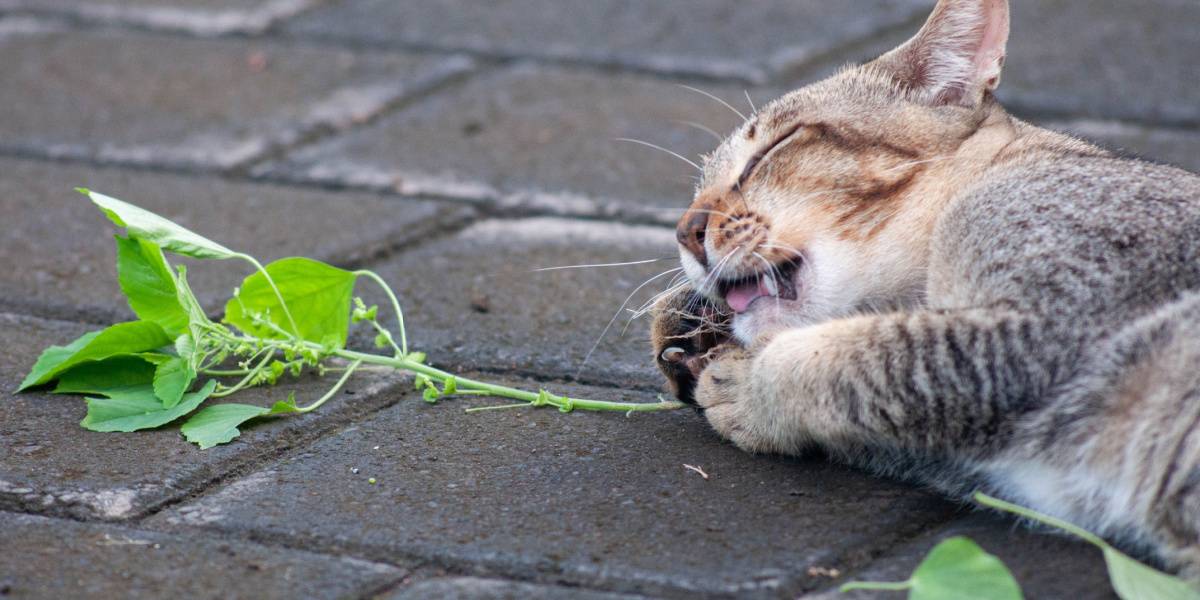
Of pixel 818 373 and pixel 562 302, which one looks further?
pixel 562 302

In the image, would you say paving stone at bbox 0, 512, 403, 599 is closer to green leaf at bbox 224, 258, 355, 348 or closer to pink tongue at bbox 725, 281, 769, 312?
green leaf at bbox 224, 258, 355, 348

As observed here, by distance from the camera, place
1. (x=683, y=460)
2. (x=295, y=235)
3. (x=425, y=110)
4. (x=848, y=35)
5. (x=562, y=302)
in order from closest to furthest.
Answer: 1. (x=683, y=460)
2. (x=562, y=302)
3. (x=295, y=235)
4. (x=425, y=110)
5. (x=848, y=35)

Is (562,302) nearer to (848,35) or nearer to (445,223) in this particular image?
(445,223)

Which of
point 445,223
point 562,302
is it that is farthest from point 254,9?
point 562,302

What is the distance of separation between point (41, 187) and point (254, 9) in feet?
7.11

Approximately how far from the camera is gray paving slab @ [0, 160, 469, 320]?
3.51 meters

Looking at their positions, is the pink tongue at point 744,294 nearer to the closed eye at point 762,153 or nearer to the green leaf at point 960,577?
the closed eye at point 762,153

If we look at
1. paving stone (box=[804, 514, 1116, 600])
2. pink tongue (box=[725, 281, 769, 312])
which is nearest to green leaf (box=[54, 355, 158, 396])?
pink tongue (box=[725, 281, 769, 312])

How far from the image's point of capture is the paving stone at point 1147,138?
432 centimetres

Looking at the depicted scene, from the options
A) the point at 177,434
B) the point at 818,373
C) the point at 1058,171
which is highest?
the point at 1058,171

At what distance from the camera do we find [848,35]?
562cm

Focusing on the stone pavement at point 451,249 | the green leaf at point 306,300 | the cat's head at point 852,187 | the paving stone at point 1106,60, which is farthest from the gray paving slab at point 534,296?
the paving stone at point 1106,60

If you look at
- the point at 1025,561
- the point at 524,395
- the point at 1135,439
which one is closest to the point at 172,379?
the point at 524,395

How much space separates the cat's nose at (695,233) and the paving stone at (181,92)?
2.13m
